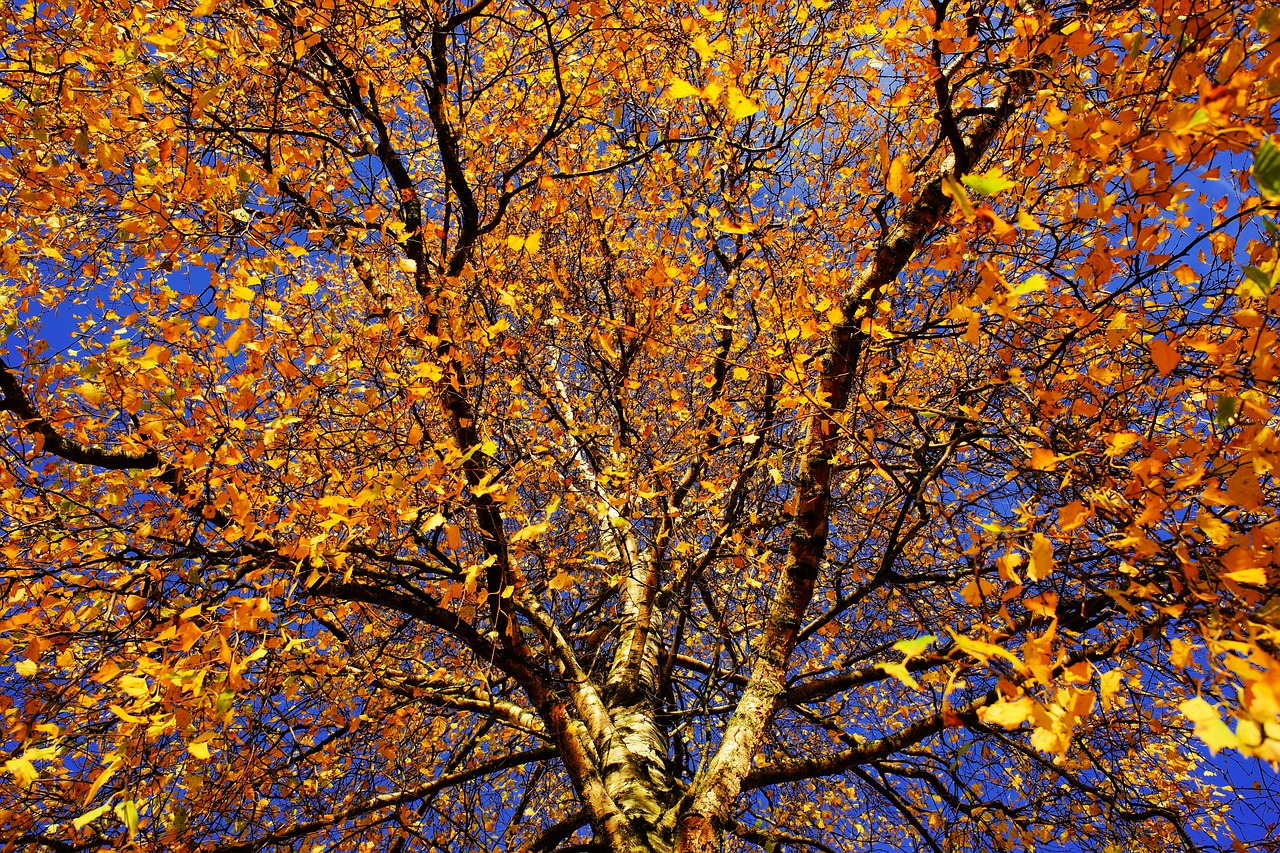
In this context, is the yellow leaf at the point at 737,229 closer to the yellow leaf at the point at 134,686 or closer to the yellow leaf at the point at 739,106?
the yellow leaf at the point at 739,106

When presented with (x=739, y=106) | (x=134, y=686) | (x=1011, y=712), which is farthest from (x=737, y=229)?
(x=134, y=686)

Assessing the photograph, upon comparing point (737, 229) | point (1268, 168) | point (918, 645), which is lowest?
point (918, 645)

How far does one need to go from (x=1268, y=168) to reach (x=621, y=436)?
3870 mm

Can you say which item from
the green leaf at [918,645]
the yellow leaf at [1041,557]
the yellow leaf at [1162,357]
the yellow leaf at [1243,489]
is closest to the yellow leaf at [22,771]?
the green leaf at [918,645]

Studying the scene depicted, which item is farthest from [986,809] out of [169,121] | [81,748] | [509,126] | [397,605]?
[169,121]

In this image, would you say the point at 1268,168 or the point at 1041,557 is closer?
the point at 1268,168

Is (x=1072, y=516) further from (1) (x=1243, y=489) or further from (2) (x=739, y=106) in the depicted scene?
(2) (x=739, y=106)

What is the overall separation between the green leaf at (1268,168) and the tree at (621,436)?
0.60 feet

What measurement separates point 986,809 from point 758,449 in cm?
254

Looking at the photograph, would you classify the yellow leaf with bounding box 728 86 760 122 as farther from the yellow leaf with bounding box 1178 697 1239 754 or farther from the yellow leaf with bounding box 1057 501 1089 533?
the yellow leaf with bounding box 1178 697 1239 754

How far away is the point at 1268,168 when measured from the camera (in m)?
1.19

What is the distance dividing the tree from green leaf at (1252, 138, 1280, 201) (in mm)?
184

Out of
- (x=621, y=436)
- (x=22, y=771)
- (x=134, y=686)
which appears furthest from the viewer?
(x=621, y=436)

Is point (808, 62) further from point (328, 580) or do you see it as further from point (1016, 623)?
point (328, 580)
